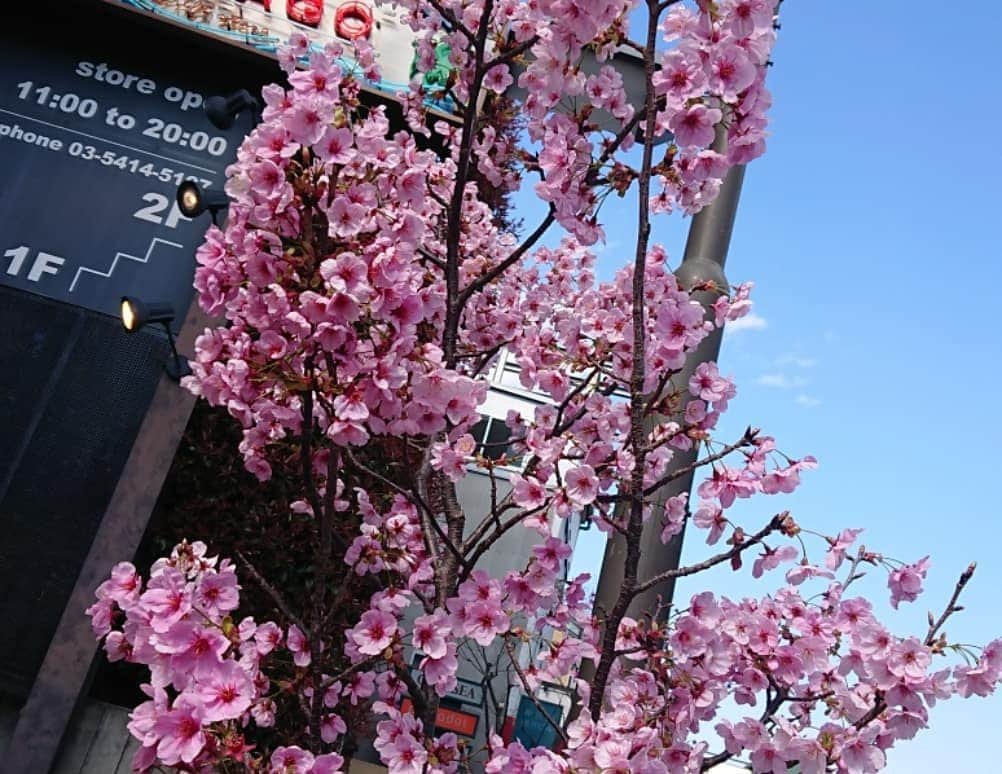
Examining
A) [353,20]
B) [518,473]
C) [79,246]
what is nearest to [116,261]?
[79,246]

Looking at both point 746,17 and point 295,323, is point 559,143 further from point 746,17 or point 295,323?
point 295,323

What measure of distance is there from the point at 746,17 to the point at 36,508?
5788 mm

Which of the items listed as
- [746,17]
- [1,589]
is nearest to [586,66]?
[746,17]

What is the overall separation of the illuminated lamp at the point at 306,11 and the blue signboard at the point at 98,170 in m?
1.24

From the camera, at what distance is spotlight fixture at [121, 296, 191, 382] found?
17.9 ft

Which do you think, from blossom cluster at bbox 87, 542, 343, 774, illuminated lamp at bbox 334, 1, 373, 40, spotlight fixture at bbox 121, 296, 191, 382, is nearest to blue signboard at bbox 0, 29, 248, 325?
spotlight fixture at bbox 121, 296, 191, 382

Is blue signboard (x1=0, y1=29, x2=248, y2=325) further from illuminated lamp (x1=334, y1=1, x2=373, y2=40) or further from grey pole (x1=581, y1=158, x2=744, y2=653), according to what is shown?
grey pole (x1=581, y1=158, x2=744, y2=653)

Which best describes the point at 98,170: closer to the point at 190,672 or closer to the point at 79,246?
the point at 79,246

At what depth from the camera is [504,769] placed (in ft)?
7.28

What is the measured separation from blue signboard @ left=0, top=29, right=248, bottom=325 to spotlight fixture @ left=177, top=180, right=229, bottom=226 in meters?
1.79

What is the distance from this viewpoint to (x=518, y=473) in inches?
109

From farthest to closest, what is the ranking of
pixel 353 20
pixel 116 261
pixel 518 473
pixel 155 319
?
pixel 353 20
pixel 116 261
pixel 155 319
pixel 518 473

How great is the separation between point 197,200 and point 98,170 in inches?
111

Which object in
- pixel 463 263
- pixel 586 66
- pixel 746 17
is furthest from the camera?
pixel 586 66
